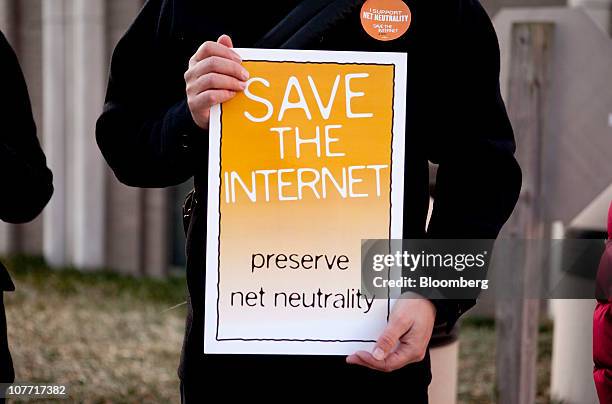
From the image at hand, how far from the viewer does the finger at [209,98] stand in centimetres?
126

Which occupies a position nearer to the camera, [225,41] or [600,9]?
[225,41]

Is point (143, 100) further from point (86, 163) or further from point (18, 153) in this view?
point (86, 163)

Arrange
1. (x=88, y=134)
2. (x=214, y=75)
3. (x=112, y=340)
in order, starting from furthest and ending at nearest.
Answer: (x=88, y=134) < (x=112, y=340) < (x=214, y=75)

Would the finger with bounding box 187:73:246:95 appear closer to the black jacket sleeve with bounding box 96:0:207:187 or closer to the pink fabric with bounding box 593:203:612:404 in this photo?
the black jacket sleeve with bounding box 96:0:207:187

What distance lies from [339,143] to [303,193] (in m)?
0.10

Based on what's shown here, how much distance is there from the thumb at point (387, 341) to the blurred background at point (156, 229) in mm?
416

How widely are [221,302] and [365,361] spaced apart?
25cm

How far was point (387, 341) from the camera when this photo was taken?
1257 mm

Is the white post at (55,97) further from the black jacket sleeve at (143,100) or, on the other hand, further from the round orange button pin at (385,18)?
the round orange button pin at (385,18)

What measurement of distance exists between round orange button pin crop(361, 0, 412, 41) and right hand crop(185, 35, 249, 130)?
21cm

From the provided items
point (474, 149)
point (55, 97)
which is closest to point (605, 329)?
point (474, 149)

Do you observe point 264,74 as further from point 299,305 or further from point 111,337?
point 111,337

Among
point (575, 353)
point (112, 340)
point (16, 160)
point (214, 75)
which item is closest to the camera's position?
point (214, 75)

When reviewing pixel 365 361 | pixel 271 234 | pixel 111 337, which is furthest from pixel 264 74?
pixel 111 337
